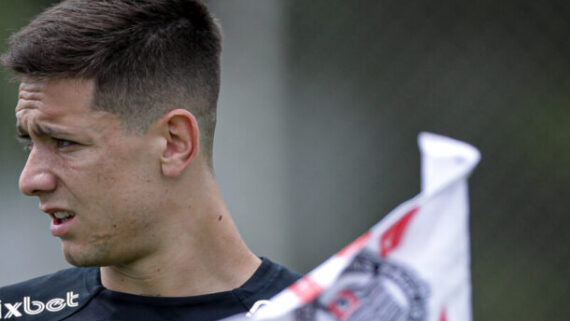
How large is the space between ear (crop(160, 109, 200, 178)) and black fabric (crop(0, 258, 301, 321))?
0.32m

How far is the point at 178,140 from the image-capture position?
2307 millimetres

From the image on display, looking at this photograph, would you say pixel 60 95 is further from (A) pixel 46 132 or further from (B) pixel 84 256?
(B) pixel 84 256

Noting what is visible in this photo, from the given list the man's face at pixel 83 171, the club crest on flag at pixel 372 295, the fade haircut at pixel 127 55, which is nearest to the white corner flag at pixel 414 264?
the club crest on flag at pixel 372 295

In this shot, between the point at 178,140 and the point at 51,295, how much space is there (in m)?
0.51

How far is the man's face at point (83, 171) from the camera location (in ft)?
7.11

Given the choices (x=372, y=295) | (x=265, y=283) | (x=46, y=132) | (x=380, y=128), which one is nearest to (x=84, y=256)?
(x=46, y=132)

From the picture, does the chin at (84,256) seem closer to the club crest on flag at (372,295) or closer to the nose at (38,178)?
the nose at (38,178)

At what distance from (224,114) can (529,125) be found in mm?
1750

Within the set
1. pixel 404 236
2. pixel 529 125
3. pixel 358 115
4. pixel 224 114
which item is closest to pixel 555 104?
pixel 529 125

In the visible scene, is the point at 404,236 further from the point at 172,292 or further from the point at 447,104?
the point at 447,104

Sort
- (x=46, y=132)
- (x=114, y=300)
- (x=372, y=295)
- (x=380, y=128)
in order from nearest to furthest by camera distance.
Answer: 1. (x=372, y=295)
2. (x=46, y=132)
3. (x=114, y=300)
4. (x=380, y=128)

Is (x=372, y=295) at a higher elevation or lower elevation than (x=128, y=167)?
lower

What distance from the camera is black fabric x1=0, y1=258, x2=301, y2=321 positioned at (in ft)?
7.45

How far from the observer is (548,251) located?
5371 millimetres
